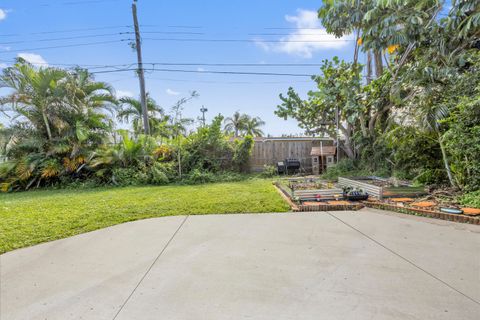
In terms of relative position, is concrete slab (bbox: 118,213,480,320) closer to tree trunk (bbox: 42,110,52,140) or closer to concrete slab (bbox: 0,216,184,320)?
concrete slab (bbox: 0,216,184,320)

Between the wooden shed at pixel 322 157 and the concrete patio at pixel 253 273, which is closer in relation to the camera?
the concrete patio at pixel 253 273

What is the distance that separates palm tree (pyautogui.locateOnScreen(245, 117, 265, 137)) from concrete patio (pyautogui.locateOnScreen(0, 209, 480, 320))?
26.8 meters

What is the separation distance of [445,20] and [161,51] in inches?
421

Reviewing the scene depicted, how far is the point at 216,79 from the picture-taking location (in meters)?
12.3

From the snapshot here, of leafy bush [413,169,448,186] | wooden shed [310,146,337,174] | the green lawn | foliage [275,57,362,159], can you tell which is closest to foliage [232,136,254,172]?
foliage [275,57,362,159]

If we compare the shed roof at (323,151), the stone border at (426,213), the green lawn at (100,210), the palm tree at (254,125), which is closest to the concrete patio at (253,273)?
the stone border at (426,213)

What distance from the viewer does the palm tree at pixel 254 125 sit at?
29938mm

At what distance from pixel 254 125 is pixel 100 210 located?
26.8 metres

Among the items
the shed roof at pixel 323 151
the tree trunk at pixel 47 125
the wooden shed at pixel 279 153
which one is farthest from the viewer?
the wooden shed at pixel 279 153

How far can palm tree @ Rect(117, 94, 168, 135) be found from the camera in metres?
14.0

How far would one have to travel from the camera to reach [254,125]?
3044 cm

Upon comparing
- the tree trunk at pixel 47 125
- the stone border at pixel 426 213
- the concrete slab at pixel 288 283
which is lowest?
the concrete slab at pixel 288 283

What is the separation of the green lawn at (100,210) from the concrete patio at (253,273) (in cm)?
47

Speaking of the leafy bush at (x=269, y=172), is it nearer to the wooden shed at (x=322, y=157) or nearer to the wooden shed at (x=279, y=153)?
the wooden shed at (x=279, y=153)
